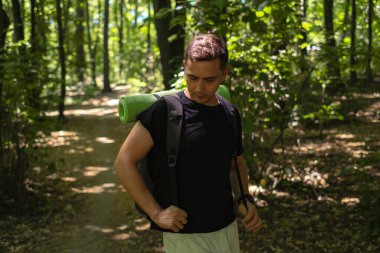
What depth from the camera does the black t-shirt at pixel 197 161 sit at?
212 cm

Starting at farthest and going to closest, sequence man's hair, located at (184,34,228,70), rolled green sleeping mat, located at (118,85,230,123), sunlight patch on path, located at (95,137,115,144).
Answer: sunlight patch on path, located at (95,137,115,144) → rolled green sleeping mat, located at (118,85,230,123) → man's hair, located at (184,34,228,70)

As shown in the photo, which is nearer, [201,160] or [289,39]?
[201,160]

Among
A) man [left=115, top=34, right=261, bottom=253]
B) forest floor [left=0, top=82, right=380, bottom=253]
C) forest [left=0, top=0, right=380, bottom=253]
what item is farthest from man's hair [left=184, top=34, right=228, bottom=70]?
forest floor [left=0, top=82, right=380, bottom=253]

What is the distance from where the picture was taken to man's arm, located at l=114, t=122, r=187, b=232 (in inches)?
82.0

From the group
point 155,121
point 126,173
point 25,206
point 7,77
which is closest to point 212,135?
point 155,121

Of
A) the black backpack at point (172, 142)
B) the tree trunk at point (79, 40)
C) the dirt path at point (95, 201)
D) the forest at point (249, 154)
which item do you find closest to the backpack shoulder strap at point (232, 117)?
the black backpack at point (172, 142)

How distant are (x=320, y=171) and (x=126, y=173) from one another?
611cm

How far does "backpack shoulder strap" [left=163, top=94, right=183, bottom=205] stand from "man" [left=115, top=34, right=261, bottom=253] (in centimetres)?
3

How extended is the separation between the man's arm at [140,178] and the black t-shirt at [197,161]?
0.05m

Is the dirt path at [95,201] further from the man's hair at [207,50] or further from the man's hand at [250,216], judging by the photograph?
the man's hair at [207,50]

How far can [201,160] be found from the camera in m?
2.14

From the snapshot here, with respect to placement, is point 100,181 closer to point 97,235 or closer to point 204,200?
point 97,235

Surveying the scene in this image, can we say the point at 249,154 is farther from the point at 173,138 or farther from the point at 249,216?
the point at 173,138

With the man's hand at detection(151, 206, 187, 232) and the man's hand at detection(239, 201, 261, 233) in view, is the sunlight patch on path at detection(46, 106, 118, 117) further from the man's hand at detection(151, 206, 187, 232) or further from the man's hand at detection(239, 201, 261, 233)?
the man's hand at detection(151, 206, 187, 232)
